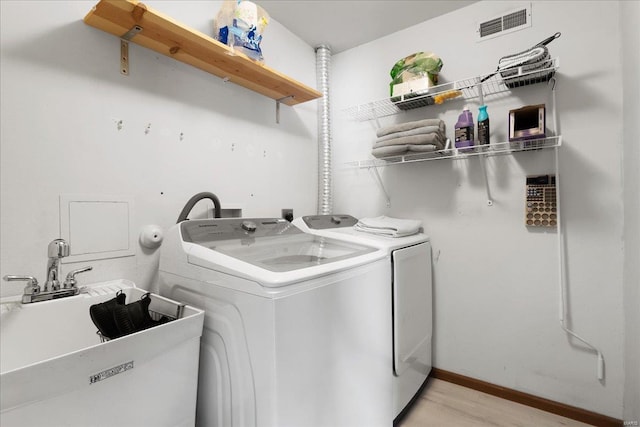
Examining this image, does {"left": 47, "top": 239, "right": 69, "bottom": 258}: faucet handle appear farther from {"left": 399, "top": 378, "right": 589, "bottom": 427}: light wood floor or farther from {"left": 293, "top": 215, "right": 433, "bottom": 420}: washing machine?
{"left": 399, "top": 378, "right": 589, "bottom": 427}: light wood floor

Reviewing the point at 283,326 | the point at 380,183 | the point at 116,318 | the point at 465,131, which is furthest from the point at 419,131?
the point at 116,318

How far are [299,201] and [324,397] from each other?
163 centimetres

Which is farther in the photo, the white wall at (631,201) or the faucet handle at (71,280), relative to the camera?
the white wall at (631,201)

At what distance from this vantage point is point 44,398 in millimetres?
707

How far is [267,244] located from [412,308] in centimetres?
97

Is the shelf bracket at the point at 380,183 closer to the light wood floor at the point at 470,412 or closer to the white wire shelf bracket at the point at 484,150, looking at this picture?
the white wire shelf bracket at the point at 484,150

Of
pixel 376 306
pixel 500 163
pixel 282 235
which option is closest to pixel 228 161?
pixel 282 235

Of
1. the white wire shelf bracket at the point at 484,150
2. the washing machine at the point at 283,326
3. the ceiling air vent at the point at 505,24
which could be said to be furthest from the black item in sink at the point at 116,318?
the ceiling air vent at the point at 505,24

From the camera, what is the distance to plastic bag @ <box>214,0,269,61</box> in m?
1.62

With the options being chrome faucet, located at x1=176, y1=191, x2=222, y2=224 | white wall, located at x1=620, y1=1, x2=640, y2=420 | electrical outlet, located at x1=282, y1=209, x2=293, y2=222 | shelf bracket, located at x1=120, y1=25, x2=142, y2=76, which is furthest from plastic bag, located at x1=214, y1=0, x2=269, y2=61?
white wall, located at x1=620, y1=1, x2=640, y2=420

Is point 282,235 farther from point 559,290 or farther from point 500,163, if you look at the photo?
point 559,290

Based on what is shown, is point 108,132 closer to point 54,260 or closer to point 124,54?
point 124,54

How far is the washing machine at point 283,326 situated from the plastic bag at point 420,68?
4.27ft

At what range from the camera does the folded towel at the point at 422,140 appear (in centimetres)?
190
